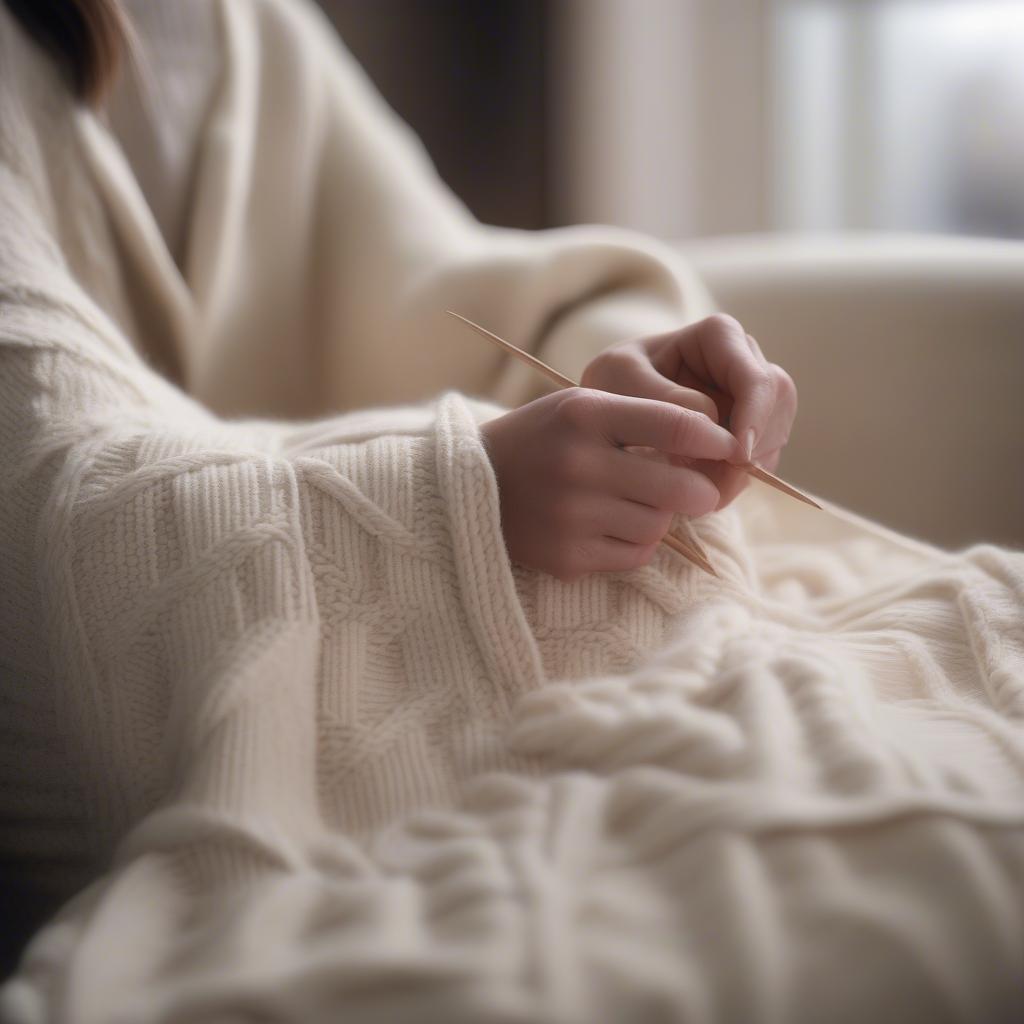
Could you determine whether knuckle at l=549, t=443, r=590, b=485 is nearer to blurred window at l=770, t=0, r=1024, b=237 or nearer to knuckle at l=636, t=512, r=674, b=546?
knuckle at l=636, t=512, r=674, b=546

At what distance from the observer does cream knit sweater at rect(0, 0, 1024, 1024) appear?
0.30m

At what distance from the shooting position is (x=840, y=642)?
1.59ft

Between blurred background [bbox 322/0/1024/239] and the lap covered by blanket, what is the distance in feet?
4.38

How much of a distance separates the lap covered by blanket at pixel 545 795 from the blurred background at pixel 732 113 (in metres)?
1.33

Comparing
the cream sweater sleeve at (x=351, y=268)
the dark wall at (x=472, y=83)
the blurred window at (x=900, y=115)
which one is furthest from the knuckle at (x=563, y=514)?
the blurred window at (x=900, y=115)

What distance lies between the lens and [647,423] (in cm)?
46

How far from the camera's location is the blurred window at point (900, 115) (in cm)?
179

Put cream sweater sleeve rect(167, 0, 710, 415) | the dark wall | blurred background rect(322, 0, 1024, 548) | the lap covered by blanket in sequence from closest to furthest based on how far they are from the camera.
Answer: the lap covered by blanket
cream sweater sleeve rect(167, 0, 710, 415)
the dark wall
blurred background rect(322, 0, 1024, 548)

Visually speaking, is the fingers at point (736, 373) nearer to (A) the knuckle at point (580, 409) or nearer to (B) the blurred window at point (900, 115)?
(A) the knuckle at point (580, 409)

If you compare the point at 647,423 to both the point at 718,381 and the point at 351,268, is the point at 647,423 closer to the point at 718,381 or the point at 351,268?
the point at 718,381

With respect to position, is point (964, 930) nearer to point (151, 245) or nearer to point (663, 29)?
point (151, 245)

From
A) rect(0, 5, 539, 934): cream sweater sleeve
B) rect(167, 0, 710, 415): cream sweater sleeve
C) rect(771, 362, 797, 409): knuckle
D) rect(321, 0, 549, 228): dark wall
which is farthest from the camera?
rect(321, 0, 549, 228): dark wall

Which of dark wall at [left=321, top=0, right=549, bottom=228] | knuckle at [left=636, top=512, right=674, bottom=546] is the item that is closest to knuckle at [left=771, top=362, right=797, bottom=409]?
knuckle at [left=636, top=512, right=674, bottom=546]

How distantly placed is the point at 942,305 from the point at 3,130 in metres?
0.63
